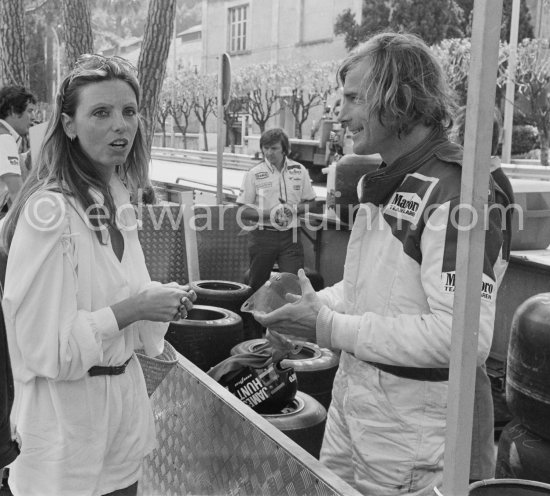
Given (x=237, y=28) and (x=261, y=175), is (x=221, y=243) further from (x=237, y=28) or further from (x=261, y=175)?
(x=237, y=28)

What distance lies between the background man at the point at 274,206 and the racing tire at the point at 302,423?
3478mm

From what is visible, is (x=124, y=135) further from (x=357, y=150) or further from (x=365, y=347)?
(x=365, y=347)

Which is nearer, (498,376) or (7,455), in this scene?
(7,455)

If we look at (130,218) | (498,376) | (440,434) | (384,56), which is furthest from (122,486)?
(498,376)

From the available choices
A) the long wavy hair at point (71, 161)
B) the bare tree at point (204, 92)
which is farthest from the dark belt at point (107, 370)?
the bare tree at point (204, 92)

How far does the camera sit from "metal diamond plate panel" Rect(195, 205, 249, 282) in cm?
706

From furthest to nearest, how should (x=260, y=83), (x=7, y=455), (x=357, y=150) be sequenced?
(x=260, y=83)
(x=357, y=150)
(x=7, y=455)

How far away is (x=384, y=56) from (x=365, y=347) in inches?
31.3

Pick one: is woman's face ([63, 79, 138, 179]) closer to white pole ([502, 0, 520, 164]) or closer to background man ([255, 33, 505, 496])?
background man ([255, 33, 505, 496])

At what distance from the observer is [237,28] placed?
58.8 meters

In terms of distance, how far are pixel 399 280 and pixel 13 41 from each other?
10.8 metres

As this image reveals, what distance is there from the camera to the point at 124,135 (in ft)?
6.68

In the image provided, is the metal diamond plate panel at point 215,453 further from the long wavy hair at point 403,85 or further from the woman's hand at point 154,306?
the long wavy hair at point 403,85

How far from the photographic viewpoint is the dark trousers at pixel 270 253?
22.4 ft
